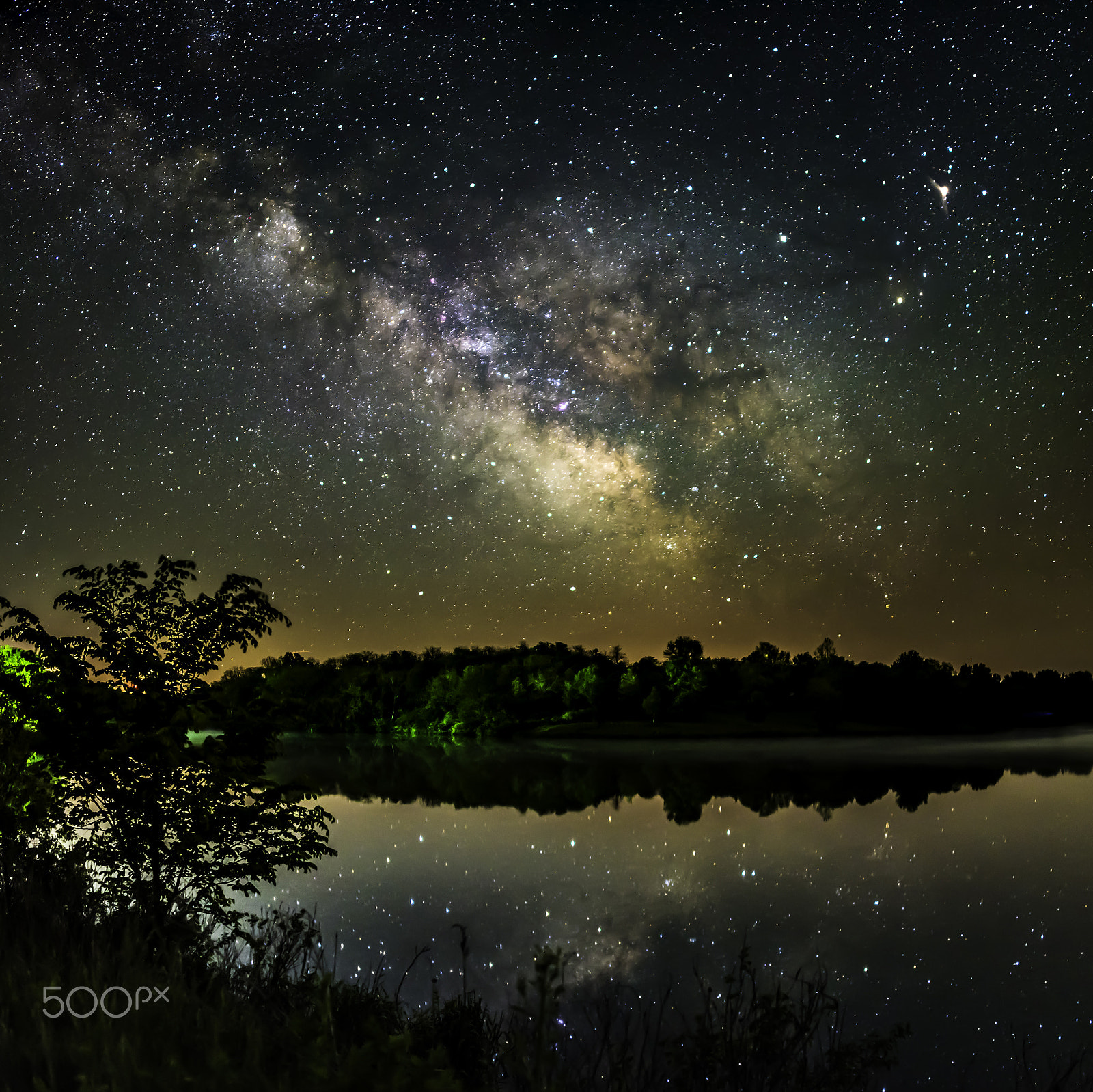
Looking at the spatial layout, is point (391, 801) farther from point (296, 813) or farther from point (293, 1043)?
point (293, 1043)

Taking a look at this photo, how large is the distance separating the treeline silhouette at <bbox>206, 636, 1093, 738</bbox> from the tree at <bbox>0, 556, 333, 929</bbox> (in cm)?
8613

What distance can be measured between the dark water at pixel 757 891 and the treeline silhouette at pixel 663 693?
175 feet

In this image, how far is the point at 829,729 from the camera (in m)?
101

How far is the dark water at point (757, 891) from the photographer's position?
1278 cm

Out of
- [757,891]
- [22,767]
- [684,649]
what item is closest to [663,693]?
[684,649]

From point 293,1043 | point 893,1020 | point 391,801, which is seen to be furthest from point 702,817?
point 293,1043

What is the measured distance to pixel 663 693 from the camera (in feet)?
330

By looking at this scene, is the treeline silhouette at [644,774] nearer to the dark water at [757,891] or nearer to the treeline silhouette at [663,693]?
the dark water at [757,891]

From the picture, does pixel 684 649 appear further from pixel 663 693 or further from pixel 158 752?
pixel 158 752

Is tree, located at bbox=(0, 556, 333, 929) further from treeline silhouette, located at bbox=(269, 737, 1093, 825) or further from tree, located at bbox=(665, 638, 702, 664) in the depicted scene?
tree, located at bbox=(665, 638, 702, 664)

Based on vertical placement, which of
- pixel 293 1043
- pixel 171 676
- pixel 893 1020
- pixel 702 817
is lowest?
pixel 702 817

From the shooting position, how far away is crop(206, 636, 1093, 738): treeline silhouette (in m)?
98.9

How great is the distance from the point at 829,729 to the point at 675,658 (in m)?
21.5

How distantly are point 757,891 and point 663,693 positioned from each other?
81.8m
